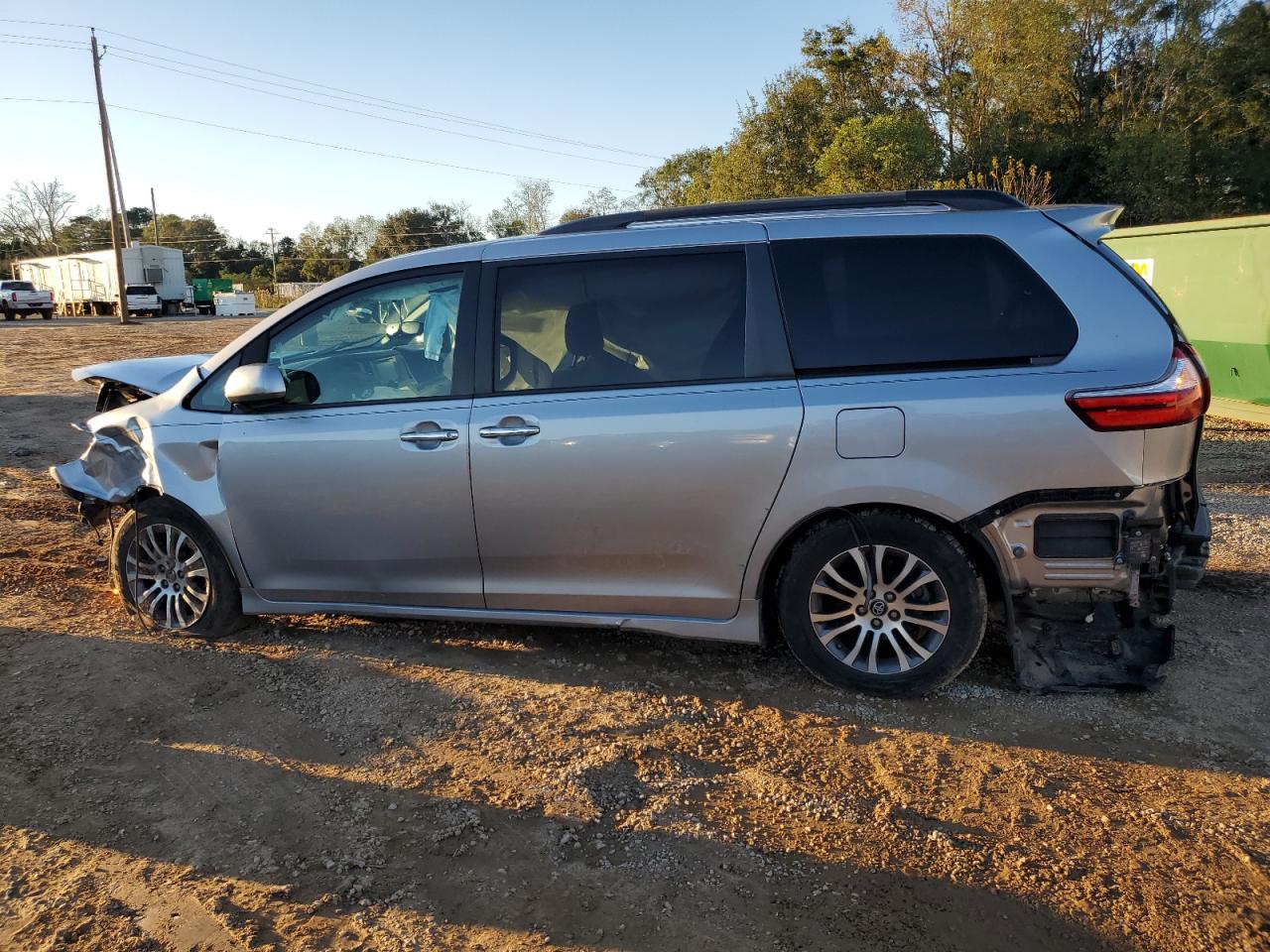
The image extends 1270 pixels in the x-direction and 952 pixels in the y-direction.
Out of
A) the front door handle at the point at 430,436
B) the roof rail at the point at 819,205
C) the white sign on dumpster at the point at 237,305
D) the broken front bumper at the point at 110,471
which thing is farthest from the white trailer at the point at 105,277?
the roof rail at the point at 819,205

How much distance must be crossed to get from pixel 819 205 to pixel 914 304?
2.33ft

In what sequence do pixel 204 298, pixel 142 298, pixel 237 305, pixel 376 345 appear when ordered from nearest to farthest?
pixel 376 345, pixel 142 298, pixel 237 305, pixel 204 298

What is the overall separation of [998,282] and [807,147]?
3449cm

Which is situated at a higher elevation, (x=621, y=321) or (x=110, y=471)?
(x=621, y=321)

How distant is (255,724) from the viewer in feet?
11.8

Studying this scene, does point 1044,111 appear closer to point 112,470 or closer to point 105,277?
point 112,470

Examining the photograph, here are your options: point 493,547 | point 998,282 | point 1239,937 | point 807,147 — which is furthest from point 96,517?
point 807,147

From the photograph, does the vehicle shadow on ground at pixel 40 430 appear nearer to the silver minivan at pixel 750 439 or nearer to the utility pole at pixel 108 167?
the silver minivan at pixel 750 439

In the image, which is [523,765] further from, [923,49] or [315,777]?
[923,49]

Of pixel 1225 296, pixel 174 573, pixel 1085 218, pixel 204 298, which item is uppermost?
pixel 204 298

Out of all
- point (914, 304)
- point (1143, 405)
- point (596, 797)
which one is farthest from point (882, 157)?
point (596, 797)

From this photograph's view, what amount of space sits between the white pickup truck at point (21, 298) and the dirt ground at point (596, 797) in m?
43.8

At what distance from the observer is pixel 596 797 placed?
304 cm

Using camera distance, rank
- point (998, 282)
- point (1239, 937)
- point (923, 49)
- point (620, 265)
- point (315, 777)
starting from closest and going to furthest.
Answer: point (1239, 937) < point (315, 777) < point (998, 282) < point (620, 265) < point (923, 49)
